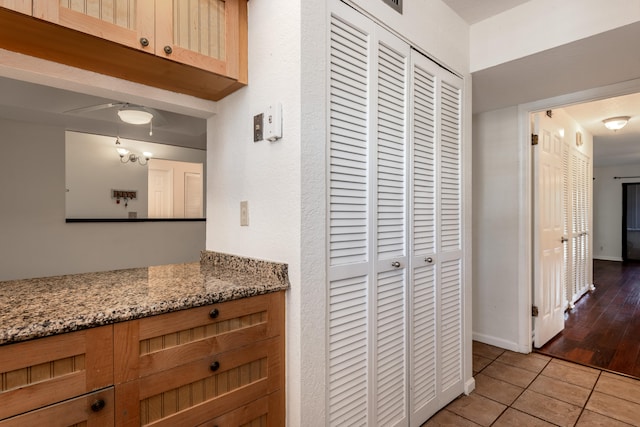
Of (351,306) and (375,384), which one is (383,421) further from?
(351,306)

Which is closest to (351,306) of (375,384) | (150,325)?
(375,384)

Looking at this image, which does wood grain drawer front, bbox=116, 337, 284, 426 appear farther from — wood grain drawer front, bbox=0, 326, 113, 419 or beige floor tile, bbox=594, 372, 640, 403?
beige floor tile, bbox=594, 372, 640, 403

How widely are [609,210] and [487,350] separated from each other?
24.2 feet

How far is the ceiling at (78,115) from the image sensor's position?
9.21 ft

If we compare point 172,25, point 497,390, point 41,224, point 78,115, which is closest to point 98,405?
point 172,25

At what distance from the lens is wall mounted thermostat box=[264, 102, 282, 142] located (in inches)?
52.3

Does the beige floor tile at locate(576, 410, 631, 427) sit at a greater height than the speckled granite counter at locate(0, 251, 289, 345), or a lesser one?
lesser

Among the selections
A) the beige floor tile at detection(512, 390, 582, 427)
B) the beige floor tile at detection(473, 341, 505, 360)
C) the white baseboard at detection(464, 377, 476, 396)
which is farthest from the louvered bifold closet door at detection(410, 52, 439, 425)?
the beige floor tile at detection(473, 341, 505, 360)

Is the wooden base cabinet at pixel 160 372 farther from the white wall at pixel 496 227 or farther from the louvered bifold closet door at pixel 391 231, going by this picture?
the white wall at pixel 496 227

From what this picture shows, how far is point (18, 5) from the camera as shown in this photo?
3.27ft

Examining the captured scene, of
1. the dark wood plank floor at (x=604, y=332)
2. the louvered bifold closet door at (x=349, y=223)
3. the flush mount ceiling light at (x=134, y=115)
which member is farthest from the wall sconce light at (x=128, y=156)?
the dark wood plank floor at (x=604, y=332)

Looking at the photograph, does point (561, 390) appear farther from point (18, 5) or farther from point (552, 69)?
point (18, 5)

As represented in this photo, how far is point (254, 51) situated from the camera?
1.50m

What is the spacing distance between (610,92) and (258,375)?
118 inches
